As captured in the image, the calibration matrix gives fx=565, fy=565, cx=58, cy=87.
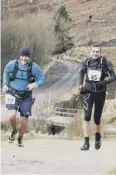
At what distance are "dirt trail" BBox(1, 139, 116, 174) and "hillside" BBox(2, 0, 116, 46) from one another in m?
7.96

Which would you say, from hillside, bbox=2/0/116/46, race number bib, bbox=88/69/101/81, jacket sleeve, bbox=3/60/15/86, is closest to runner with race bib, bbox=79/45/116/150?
race number bib, bbox=88/69/101/81

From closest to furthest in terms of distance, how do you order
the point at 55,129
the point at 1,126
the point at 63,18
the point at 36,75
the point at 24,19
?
the point at 36,75, the point at 1,126, the point at 55,129, the point at 63,18, the point at 24,19

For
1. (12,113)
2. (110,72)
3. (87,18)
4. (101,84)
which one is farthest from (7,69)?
(87,18)

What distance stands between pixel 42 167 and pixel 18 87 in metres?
1.40

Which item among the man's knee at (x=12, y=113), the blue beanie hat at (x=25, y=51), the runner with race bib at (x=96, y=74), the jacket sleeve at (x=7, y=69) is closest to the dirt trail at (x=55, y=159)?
the man's knee at (x=12, y=113)

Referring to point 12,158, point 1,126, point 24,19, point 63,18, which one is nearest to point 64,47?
point 63,18

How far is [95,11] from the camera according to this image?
2459 cm

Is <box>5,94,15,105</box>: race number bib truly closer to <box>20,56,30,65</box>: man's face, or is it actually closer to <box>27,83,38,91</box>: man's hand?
<box>27,83,38,91</box>: man's hand

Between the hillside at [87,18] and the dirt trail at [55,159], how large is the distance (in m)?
7.96

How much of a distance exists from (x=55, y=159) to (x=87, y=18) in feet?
50.7

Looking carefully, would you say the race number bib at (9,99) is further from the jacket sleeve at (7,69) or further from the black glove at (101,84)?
the black glove at (101,84)

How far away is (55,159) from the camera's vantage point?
973 centimetres

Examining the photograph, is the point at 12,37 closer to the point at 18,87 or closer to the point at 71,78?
the point at 71,78

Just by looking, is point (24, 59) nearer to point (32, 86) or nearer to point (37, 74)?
point (37, 74)
